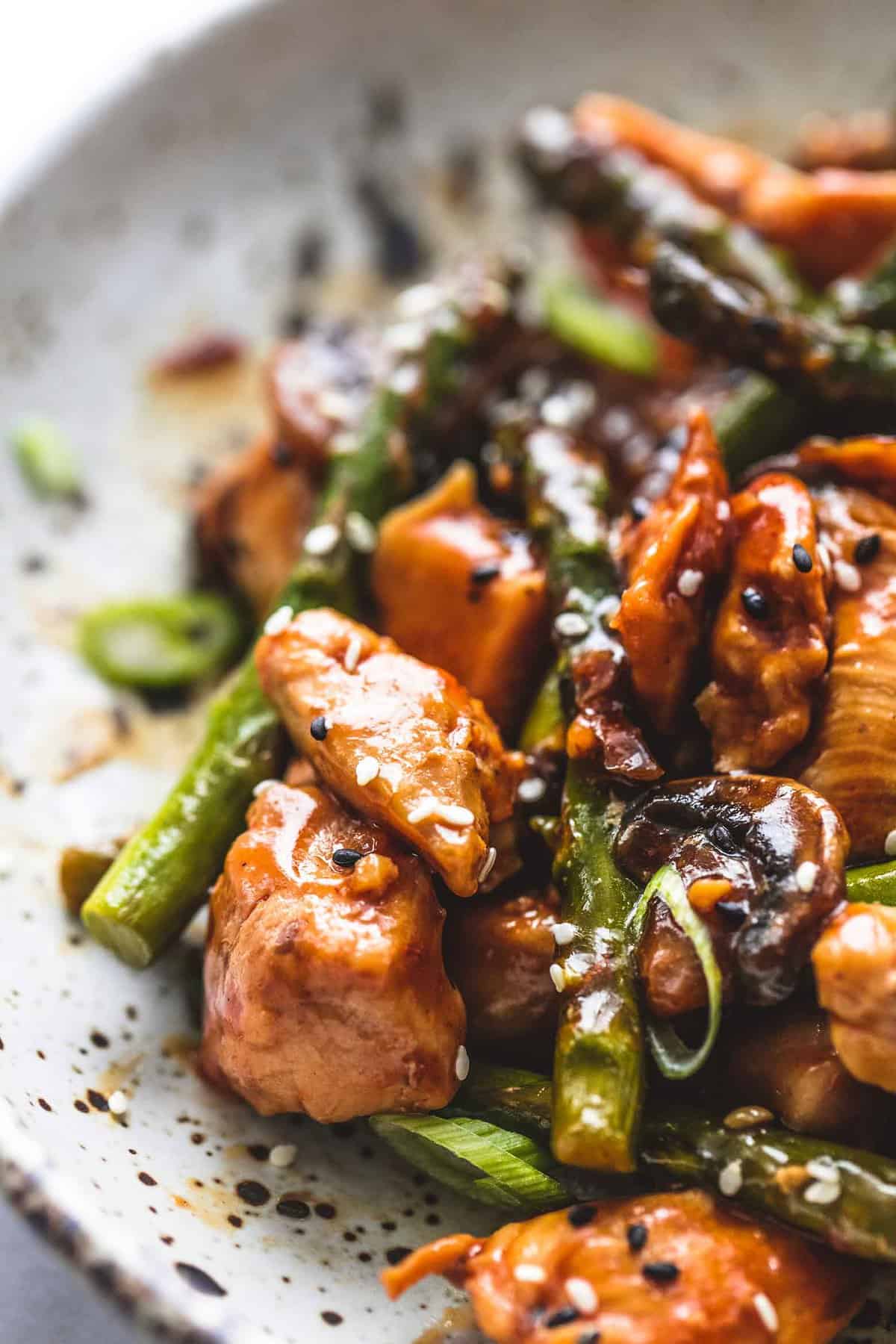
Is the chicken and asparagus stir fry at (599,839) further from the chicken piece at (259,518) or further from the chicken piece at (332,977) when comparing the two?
the chicken piece at (259,518)

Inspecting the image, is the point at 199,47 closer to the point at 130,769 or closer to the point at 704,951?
the point at 130,769

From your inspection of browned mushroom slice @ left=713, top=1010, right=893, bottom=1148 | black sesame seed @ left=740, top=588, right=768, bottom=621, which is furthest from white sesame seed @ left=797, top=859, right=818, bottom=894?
black sesame seed @ left=740, top=588, right=768, bottom=621

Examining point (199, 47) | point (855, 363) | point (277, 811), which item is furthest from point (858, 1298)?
point (199, 47)

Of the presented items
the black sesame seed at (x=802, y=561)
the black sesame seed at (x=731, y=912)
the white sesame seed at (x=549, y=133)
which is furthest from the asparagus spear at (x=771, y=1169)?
the white sesame seed at (x=549, y=133)

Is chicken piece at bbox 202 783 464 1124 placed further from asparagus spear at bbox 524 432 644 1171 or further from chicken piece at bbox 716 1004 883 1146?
chicken piece at bbox 716 1004 883 1146


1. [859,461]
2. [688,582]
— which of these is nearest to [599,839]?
[688,582]

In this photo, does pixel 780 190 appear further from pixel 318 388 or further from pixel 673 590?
pixel 673 590
